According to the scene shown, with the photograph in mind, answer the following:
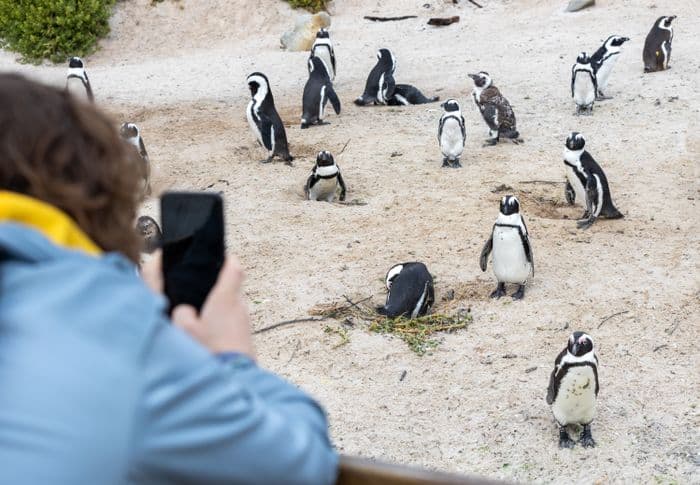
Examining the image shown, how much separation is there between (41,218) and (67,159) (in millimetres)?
69

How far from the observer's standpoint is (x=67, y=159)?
0.90 metres

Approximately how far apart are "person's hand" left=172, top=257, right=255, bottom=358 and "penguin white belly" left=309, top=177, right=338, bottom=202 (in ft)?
18.4

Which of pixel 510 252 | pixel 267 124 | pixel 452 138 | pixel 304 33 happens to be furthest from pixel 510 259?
pixel 304 33

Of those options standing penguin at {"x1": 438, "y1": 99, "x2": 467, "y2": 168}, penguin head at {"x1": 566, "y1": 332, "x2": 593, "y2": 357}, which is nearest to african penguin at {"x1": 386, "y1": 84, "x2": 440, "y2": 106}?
standing penguin at {"x1": 438, "y1": 99, "x2": 467, "y2": 168}

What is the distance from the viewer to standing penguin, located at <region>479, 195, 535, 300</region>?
16.6ft

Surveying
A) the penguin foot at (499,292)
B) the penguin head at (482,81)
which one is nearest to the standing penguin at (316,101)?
the penguin head at (482,81)

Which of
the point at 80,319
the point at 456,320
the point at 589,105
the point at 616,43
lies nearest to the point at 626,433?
the point at 456,320

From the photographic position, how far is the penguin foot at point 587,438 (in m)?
3.74

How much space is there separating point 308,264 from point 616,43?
17.7 ft

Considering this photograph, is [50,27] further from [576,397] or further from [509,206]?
[576,397]

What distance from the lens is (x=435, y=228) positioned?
602cm

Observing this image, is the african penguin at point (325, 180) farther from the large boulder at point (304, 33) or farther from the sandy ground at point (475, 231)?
the large boulder at point (304, 33)

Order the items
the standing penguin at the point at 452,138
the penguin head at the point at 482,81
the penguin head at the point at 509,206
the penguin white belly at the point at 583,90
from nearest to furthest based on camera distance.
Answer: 1. the penguin head at the point at 509,206
2. the standing penguin at the point at 452,138
3. the penguin white belly at the point at 583,90
4. the penguin head at the point at 482,81

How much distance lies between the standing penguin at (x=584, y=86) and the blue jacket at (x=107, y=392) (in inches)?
314
